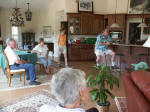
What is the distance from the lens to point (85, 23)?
800cm

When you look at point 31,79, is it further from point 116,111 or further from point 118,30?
point 118,30

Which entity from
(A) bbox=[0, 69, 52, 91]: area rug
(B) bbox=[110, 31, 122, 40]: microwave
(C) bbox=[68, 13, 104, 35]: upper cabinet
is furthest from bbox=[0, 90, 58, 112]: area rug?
(B) bbox=[110, 31, 122, 40]: microwave

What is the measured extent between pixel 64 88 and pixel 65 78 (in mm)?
77

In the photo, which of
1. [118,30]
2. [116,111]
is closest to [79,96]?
[116,111]

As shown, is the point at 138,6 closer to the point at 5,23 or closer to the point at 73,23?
the point at 73,23

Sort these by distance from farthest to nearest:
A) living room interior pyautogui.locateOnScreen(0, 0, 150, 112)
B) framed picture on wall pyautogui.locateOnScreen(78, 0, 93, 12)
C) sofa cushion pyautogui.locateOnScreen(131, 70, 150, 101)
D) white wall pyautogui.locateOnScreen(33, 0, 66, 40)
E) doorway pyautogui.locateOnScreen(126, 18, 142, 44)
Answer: white wall pyautogui.locateOnScreen(33, 0, 66, 40)
doorway pyautogui.locateOnScreen(126, 18, 142, 44)
framed picture on wall pyautogui.locateOnScreen(78, 0, 93, 12)
living room interior pyautogui.locateOnScreen(0, 0, 150, 112)
sofa cushion pyautogui.locateOnScreen(131, 70, 150, 101)

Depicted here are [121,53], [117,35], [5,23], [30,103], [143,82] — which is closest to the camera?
[143,82]

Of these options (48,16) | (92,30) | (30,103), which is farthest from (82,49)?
(30,103)

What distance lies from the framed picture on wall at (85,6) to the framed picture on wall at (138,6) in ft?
6.25

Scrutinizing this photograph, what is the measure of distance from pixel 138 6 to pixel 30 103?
22.6 feet

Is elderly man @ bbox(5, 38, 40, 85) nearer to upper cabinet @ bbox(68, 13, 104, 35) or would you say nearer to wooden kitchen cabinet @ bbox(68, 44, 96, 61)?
wooden kitchen cabinet @ bbox(68, 44, 96, 61)

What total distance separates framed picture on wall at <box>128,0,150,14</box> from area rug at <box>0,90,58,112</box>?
244 inches

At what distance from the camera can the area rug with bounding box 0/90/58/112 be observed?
2926 millimetres

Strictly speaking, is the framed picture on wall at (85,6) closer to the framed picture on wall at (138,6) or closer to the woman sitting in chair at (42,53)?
the framed picture on wall at (138,6)
